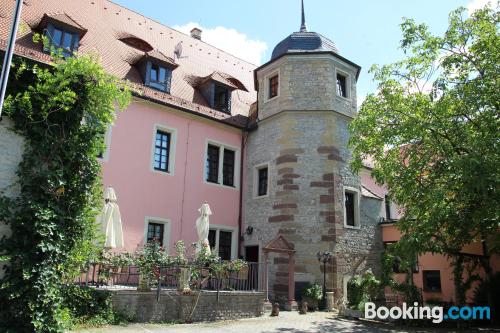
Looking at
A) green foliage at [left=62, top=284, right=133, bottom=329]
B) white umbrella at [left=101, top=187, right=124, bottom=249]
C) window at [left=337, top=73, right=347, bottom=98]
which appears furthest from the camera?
window at [left=337, top=73, right=347, bottom=98]

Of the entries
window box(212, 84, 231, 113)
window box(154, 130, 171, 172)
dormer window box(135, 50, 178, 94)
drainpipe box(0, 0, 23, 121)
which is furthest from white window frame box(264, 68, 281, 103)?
drainpipe box(0, 0, 23, 121)

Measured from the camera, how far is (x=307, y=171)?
1631cm

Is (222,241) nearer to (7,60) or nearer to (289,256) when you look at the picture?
(289,256)

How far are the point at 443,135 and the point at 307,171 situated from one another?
6.06 m

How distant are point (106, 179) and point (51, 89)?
646cm

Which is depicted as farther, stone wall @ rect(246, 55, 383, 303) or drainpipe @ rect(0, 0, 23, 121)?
stone wall @ rect(246, 55, 383, 303)

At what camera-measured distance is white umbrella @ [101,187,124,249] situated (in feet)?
36.4

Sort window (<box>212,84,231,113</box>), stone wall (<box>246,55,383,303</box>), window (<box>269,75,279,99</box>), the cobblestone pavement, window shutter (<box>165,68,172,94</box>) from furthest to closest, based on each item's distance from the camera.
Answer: window (<box>212,84,231,113</box>), window (<box>269,75,279,99</box>), window shutter (<box>165,68,172,94</box>), stone wall (<box>246,55,383,303</box>), the cobblestone pavement

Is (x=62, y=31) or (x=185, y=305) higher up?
(x=62, y=31)

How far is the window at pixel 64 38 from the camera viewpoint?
14422 mm

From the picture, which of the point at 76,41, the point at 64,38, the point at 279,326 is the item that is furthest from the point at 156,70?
the point at 279,326

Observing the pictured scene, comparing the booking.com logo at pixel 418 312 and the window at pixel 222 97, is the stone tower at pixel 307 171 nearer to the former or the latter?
the window at pixel 222 97

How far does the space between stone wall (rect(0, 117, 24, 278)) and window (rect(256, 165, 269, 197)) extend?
34.6ft

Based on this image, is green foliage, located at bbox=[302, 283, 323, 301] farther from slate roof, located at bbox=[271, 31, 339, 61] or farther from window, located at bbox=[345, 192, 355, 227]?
slate roof, located at bbox=[271, 31, 339, 61]
